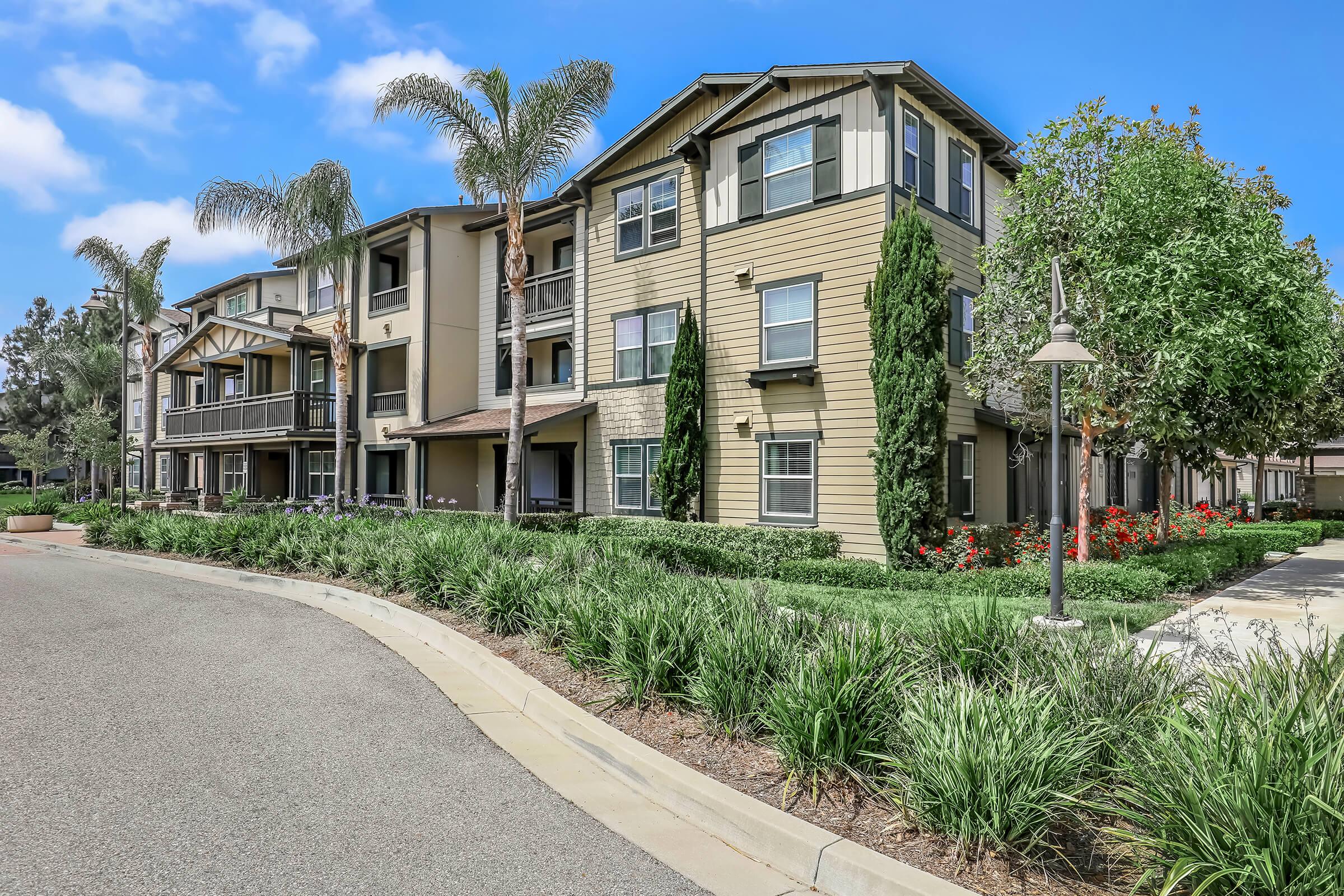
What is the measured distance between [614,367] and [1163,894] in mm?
18052

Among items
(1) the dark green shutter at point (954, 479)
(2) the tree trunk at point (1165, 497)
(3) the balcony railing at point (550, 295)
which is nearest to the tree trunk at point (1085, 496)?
(1) the dark green shutter at point (954, 479)

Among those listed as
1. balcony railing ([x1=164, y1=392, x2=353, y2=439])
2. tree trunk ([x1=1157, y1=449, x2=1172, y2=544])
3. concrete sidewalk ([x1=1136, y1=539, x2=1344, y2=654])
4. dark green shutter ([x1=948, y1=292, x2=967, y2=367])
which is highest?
dark green shutter ([x1=948, y1=292, x2=967, y2=367])

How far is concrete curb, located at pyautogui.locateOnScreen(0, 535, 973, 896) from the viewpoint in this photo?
3701 mm

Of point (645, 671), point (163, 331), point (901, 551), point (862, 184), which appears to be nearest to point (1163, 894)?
point (645, 671)

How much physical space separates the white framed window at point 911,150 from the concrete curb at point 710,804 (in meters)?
12.7

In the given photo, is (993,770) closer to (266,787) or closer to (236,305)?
(266,787)

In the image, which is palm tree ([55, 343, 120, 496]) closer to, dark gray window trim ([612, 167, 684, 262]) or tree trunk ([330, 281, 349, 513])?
tree trunk ([330, 281, 349, 513])

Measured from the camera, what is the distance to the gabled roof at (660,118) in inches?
707

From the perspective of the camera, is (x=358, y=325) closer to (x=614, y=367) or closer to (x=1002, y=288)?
(x=614, y=367)

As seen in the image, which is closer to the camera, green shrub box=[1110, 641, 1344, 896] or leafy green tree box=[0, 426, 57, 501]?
green shrub box=[1110, 641, 1344, 896]

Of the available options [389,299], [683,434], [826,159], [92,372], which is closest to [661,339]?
[683,434]

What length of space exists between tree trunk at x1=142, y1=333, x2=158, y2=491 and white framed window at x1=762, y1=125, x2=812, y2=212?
31.3 m

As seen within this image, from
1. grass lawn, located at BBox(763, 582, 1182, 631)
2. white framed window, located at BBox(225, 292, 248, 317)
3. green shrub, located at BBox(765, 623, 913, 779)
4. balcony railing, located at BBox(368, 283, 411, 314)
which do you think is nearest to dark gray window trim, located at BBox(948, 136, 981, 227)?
grass lawn, located at BBox(763, 582, 1182, 631)

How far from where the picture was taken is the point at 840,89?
16.2 m
